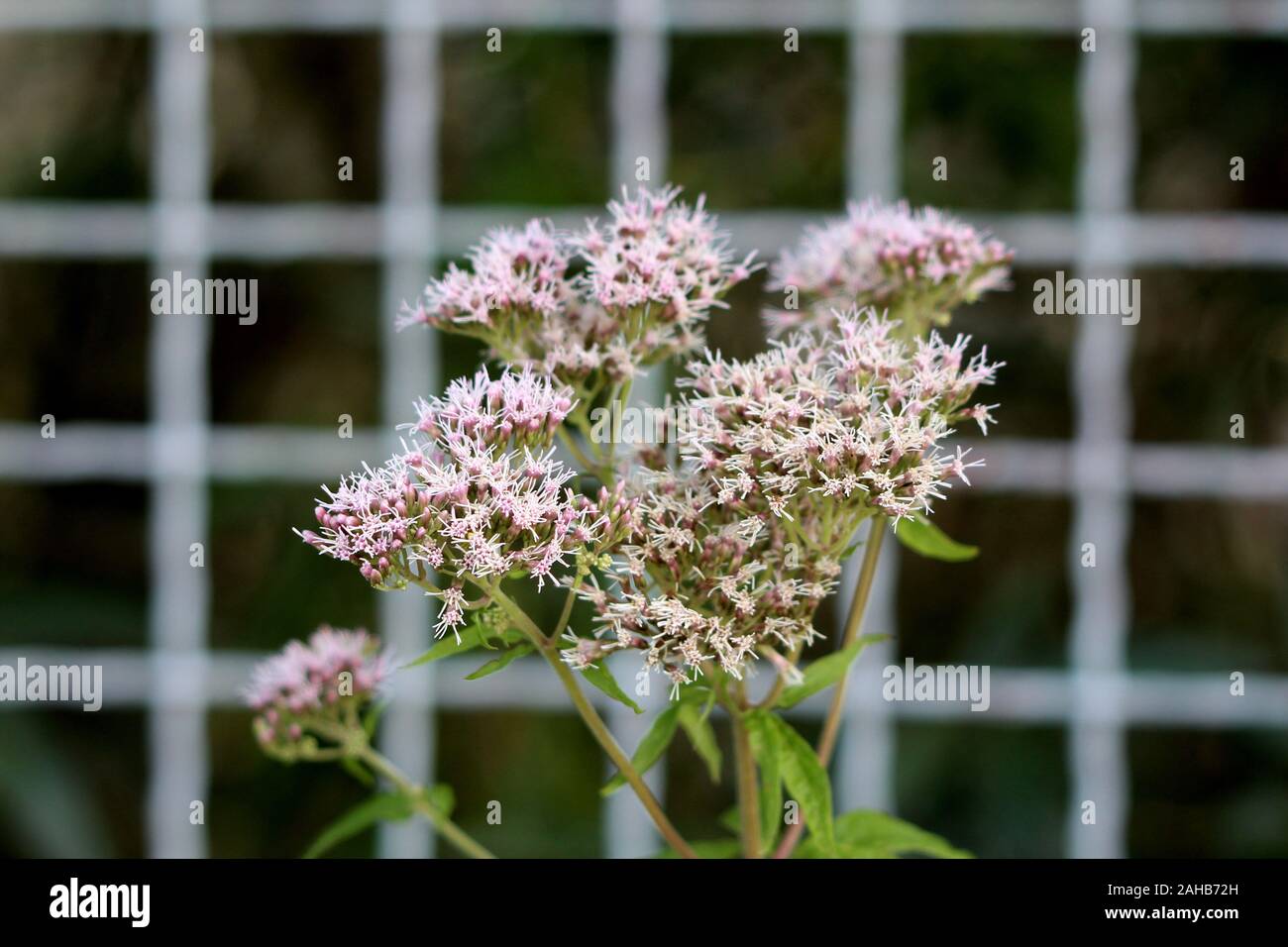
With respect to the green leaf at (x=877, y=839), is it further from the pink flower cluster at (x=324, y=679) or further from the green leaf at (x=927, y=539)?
the pink flower cluster at (x=324, y=679)

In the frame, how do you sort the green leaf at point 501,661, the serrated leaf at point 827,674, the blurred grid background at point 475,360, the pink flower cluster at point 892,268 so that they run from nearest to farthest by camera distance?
1. the green leaf at point 501,661
2. the serrated leaf at point 827,674
3. the pink flower cluster at point 892,268
4. the blurred grid background at point 475,360

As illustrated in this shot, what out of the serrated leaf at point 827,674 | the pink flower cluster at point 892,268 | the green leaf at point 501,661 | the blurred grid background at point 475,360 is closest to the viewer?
the green leaf at point 501,661

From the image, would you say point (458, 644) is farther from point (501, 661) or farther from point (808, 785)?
point (808, 785)

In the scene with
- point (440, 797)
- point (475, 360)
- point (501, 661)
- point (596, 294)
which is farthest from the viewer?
point (475, 360)

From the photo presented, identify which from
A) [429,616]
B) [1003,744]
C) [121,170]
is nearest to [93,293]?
[121,170]

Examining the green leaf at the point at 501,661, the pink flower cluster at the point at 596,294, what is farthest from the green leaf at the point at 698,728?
the pink flower cluster at the point at 596,294

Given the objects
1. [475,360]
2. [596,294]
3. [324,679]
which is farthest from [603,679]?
[475,360]

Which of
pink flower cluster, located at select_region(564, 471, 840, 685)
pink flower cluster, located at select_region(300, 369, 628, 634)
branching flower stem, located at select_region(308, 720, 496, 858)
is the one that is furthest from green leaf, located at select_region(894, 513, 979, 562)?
branching flower stem, located at select_region(308, 720, 496, 858)
